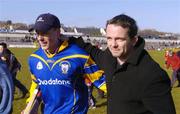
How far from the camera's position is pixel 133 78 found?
159 inches

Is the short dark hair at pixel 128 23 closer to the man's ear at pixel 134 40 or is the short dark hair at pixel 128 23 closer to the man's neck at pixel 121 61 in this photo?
the man's ear at pixel 134 40

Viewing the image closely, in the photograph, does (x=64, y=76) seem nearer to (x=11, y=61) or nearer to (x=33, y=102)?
(x=33, y=102)

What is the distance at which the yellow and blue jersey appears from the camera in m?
5.57

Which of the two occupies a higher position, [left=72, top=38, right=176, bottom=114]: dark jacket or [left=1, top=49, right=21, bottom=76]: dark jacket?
[left=72, top=38, right=176, bottom=114]: dark jacket

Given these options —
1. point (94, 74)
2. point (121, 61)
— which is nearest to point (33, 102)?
point (94, 74)

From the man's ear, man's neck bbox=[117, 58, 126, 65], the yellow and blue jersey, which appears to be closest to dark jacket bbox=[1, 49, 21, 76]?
the yellow and blue jersey

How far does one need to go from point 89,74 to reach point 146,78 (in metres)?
1.82

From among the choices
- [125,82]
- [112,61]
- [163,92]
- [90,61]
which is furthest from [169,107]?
[90,61]

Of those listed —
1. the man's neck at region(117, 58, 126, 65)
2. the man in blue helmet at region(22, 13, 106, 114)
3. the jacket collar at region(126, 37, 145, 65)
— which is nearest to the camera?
the jacket collar at region(126, 37, 145, 65)

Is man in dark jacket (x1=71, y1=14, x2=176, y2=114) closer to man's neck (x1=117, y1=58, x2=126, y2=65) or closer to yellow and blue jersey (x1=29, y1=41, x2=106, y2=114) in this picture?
man's neck (x1=117, y1=58, x2=126, y2=65)

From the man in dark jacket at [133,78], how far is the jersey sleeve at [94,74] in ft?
4.15

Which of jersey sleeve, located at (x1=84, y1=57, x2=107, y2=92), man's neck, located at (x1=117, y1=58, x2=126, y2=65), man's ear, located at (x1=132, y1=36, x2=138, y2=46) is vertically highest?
man's ear, located at (x1=132, y1=36, x2=138, y2=46)

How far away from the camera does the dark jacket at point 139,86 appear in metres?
3.86

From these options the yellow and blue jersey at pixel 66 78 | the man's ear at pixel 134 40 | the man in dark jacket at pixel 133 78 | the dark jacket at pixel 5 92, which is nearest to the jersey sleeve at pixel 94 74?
the yellow and blue jersey at pixel 66 78
